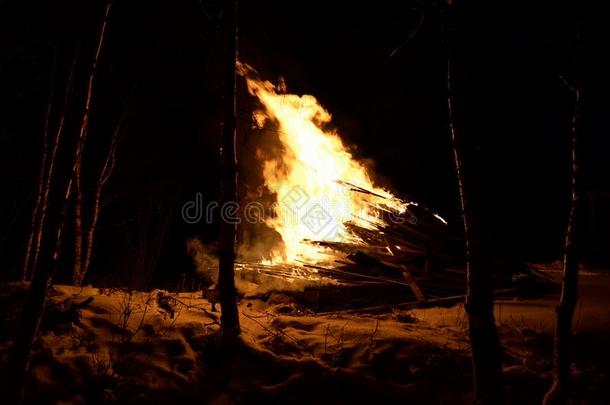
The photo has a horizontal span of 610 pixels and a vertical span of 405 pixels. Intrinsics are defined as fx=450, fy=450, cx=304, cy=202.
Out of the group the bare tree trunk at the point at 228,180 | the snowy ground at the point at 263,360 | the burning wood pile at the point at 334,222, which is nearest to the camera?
the snowy ground at the point at 263,360

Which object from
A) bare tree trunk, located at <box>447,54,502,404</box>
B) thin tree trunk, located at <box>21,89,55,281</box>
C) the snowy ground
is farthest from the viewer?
thin tree trunk, located at <box>21,89,55,281</box>

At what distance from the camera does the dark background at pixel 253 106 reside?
11.7 m

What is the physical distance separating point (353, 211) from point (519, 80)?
12.0m

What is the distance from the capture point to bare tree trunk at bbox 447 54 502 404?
4.84 meters

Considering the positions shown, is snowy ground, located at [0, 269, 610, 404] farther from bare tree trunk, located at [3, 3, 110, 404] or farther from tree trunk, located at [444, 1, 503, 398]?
tree trunk, located at [444, 1, 503, 398]

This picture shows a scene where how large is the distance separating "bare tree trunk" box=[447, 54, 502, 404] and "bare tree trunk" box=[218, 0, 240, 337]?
3.03 metres

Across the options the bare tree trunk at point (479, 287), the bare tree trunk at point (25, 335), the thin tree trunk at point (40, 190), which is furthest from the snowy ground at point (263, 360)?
the thin tree trunk at point (40, 190)

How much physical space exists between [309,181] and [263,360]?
7.32 meters

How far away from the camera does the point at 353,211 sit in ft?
40.9

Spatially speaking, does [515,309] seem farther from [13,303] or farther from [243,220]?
[13,303]

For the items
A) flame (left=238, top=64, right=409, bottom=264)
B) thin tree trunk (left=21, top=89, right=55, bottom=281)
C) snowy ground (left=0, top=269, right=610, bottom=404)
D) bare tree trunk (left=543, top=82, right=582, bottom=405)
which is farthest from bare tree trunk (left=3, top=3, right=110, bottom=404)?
flame (left=238, top=64, right=409, bottom=264)

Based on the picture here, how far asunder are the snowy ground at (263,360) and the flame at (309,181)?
16.2ft
